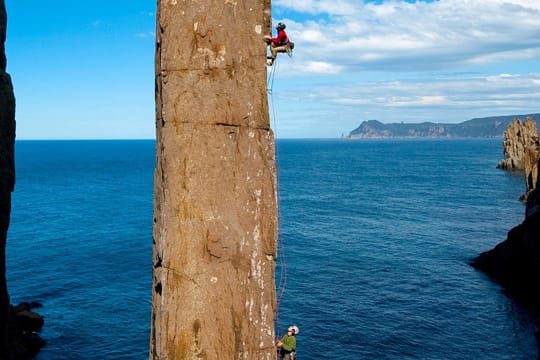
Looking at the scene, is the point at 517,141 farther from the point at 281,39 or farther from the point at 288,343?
the point at 281,39

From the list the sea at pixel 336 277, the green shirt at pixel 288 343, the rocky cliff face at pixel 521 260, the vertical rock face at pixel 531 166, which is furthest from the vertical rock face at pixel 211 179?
the vertical rock face at pixel 531 166

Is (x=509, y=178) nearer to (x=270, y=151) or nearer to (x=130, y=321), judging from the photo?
(x=130, y=321)

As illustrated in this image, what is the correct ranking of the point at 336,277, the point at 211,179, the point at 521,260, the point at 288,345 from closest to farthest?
the point at 211,179, the point at 288,345, the point at 336,277, the point at 521,260

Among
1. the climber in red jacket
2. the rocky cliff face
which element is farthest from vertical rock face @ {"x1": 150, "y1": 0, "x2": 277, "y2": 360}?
the rocky cliff face

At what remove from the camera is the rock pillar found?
1037 inches

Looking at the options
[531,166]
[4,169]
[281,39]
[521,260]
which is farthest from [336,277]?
[531,166]

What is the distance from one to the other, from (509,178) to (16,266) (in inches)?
4277

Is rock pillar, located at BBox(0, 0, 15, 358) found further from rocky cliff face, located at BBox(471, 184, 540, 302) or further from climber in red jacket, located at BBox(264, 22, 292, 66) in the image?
rocky cliff face, located at BBox(471, 184, 540, 302)

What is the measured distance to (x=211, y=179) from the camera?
958 cm

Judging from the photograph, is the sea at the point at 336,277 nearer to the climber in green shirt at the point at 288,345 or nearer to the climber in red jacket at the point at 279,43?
the climber in green shirt at the point at 288,345

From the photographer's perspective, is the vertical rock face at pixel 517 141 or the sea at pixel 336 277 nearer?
the sea at pixel 336 277

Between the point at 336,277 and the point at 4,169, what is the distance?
30.4 meters

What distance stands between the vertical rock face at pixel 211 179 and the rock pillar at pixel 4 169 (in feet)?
66.8

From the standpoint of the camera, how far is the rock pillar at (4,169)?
2633cm
